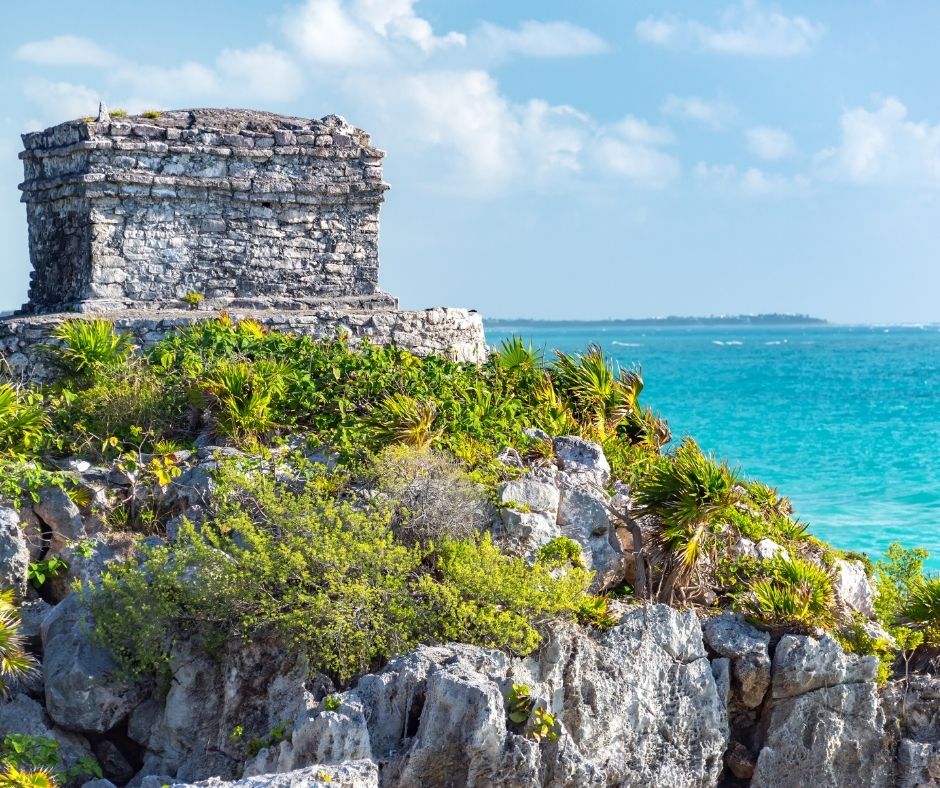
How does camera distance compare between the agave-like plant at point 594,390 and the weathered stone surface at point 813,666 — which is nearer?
the weathered stone surface at point 813,666

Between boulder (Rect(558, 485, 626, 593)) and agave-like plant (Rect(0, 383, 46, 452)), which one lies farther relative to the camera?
agave-like plant (Rect(0, 383, 46, 452))

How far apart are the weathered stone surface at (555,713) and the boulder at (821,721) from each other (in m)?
0.52

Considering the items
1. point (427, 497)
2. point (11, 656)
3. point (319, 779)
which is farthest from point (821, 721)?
point (11, 656)

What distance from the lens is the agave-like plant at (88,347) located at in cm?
1343

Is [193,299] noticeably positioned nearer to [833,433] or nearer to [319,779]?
[319,779]

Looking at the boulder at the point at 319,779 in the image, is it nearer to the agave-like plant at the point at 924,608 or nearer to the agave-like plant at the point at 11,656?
the agave-like plant at the point at 11,656

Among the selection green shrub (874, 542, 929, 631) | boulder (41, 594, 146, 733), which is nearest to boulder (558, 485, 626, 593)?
green shrub (874, 542, 929, 631)

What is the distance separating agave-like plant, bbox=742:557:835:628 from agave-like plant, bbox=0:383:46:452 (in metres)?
7.34

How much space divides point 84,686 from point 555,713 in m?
3.89

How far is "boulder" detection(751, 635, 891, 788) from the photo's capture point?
9914 millimetres

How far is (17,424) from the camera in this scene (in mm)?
12141

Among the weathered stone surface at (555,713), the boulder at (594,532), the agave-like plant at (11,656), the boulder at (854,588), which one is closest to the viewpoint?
the weathered stone surface at (555,713)

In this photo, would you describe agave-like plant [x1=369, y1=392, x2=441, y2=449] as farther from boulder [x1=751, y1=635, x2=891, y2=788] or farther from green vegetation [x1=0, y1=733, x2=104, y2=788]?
green vegetation [x1=0, y1=733, x2=104, y2=788]

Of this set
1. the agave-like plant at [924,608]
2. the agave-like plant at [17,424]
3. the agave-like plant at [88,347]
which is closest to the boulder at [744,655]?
the agave-like plant at [924,608]
